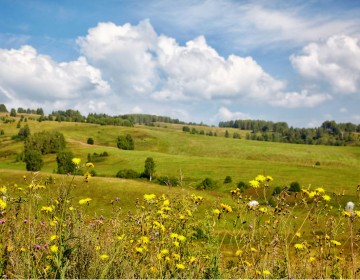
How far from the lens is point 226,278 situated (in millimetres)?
5270

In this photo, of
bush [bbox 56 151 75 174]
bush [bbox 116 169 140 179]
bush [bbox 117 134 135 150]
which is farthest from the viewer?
bush [bbox 117 134 135 150]

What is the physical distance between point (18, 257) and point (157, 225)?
1988 millimetres

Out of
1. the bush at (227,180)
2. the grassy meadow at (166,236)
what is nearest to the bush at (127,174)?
the bush at (227,180)

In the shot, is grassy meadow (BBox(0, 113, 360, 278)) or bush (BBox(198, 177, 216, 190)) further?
bush (BBox(198, 177, 216, 190))

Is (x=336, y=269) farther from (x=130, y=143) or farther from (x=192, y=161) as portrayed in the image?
(x=130, y=143)

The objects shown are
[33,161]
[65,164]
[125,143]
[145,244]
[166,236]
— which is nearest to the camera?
[145,244]

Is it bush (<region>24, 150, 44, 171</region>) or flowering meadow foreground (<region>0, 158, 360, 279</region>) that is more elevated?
flowering meadow foreground (<region>0, 158, 360, 279</region>)

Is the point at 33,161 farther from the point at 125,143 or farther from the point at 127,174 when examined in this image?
the point at 125,143

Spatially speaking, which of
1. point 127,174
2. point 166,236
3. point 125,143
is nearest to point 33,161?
point 127,174

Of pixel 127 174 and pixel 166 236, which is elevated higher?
pixel 166 236

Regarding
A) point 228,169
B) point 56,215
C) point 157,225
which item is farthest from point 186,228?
point 228,169

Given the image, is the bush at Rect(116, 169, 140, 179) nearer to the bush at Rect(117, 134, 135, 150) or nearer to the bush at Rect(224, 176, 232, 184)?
the bush at Rect(224, 176, 232, 184)

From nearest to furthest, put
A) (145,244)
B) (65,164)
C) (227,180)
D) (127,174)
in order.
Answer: (145,244), (227,180), (127,174), (65,164)

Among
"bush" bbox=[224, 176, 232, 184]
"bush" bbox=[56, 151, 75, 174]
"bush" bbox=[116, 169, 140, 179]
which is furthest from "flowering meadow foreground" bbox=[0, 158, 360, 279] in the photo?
"bush" bbox=[116, 169, 140, 179]
